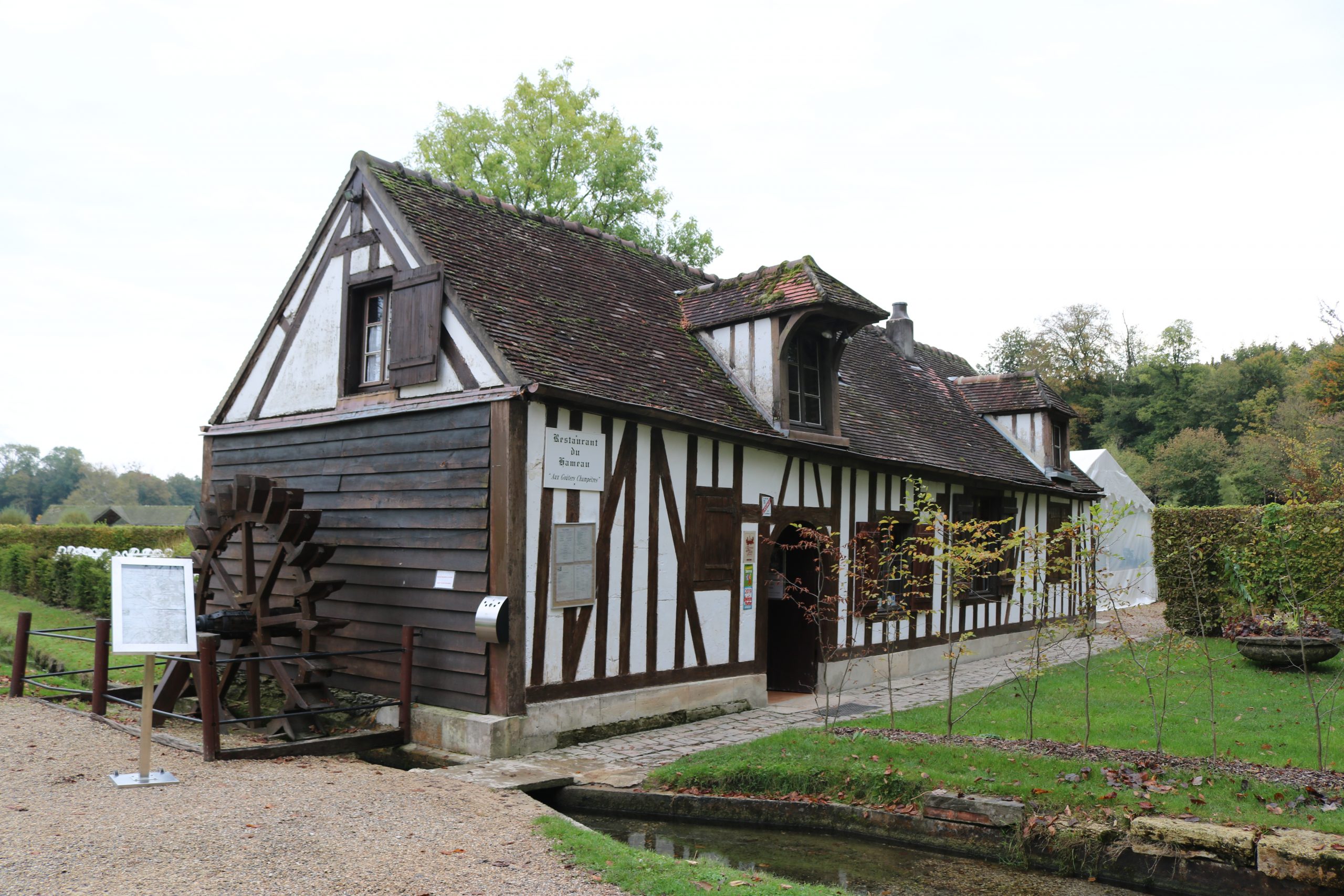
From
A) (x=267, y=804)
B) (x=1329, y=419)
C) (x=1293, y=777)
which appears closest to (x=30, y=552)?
(x=267, y=804)

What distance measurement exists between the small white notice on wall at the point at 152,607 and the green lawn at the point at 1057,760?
3632mm

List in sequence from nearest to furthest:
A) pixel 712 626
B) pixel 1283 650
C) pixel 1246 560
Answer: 1. pixel 712 626
2. pixel 1283 650
3. pixel 1246 560

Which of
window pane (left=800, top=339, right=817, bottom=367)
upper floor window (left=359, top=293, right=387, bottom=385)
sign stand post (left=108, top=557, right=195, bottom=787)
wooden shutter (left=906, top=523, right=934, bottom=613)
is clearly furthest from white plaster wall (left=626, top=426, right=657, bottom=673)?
wooden shutter (left=906, top=523, right=934, bottom=613)

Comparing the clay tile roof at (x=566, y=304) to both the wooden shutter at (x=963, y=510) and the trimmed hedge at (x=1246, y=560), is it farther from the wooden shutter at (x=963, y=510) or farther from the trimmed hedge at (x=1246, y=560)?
the trimmed hedge at (x=1246, y=560)

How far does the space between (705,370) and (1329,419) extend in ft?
91.9

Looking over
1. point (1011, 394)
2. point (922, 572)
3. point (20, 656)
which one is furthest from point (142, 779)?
point (1011, 394)

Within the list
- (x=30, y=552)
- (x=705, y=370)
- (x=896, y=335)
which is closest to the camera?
(x=705, y=370)

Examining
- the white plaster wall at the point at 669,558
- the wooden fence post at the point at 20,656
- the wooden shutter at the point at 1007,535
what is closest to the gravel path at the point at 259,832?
the wooden fence post at the point at 20,656

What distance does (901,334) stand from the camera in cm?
1889

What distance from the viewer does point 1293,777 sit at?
6.37 meters

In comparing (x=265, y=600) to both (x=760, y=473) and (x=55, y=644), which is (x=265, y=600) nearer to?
(x=760, y=473)

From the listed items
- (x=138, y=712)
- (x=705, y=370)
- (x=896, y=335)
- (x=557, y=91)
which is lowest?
(x=138, y=712)

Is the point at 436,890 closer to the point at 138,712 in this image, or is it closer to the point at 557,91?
the point at 138,712

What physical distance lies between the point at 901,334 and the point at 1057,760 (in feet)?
42.7
